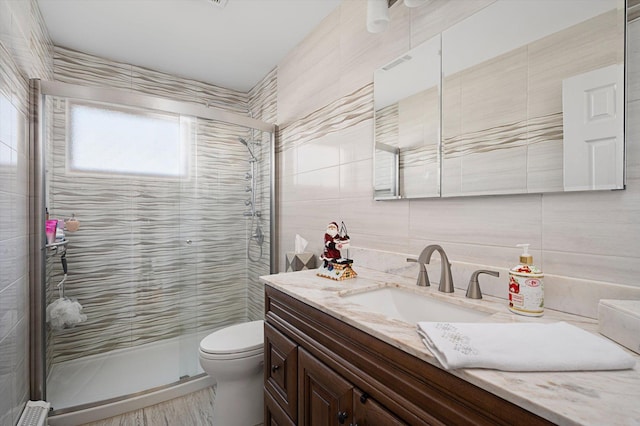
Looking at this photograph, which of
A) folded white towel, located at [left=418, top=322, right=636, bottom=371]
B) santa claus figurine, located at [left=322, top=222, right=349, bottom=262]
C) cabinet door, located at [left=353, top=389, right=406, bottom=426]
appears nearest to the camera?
folded white towel, located at [left=418, top=322, right=636, bottom=371]

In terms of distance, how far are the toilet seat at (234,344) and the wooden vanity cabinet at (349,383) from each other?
26cm

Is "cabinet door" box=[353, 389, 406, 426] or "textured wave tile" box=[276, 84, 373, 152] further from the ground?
"textured wave tile" box=[276, 84, 373, 152]

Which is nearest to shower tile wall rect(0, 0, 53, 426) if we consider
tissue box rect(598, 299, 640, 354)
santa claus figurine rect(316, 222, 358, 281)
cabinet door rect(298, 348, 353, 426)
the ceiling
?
the ceiling

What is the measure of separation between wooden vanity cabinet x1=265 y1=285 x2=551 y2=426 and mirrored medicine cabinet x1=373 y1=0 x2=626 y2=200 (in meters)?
0.69

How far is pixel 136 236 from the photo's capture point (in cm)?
210

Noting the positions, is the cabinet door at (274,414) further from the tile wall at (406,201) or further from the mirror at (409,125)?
the mirror at (409,125)

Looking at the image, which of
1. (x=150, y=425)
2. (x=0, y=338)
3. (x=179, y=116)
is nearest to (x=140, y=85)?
(x=179, y=116)

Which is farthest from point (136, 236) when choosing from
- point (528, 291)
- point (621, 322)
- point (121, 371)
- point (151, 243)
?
point (621, 322)

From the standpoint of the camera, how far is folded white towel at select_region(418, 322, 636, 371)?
0.52m

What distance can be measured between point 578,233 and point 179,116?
231 centimetres

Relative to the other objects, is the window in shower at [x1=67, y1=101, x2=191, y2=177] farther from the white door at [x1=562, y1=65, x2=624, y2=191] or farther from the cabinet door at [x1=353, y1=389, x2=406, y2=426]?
the white door at [x1=562, y1=65, x2=624, y2=191]

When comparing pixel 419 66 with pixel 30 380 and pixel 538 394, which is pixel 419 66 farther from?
pixel 30 380

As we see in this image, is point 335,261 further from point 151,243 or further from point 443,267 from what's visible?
point 151,243

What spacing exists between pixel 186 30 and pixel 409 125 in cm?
182
